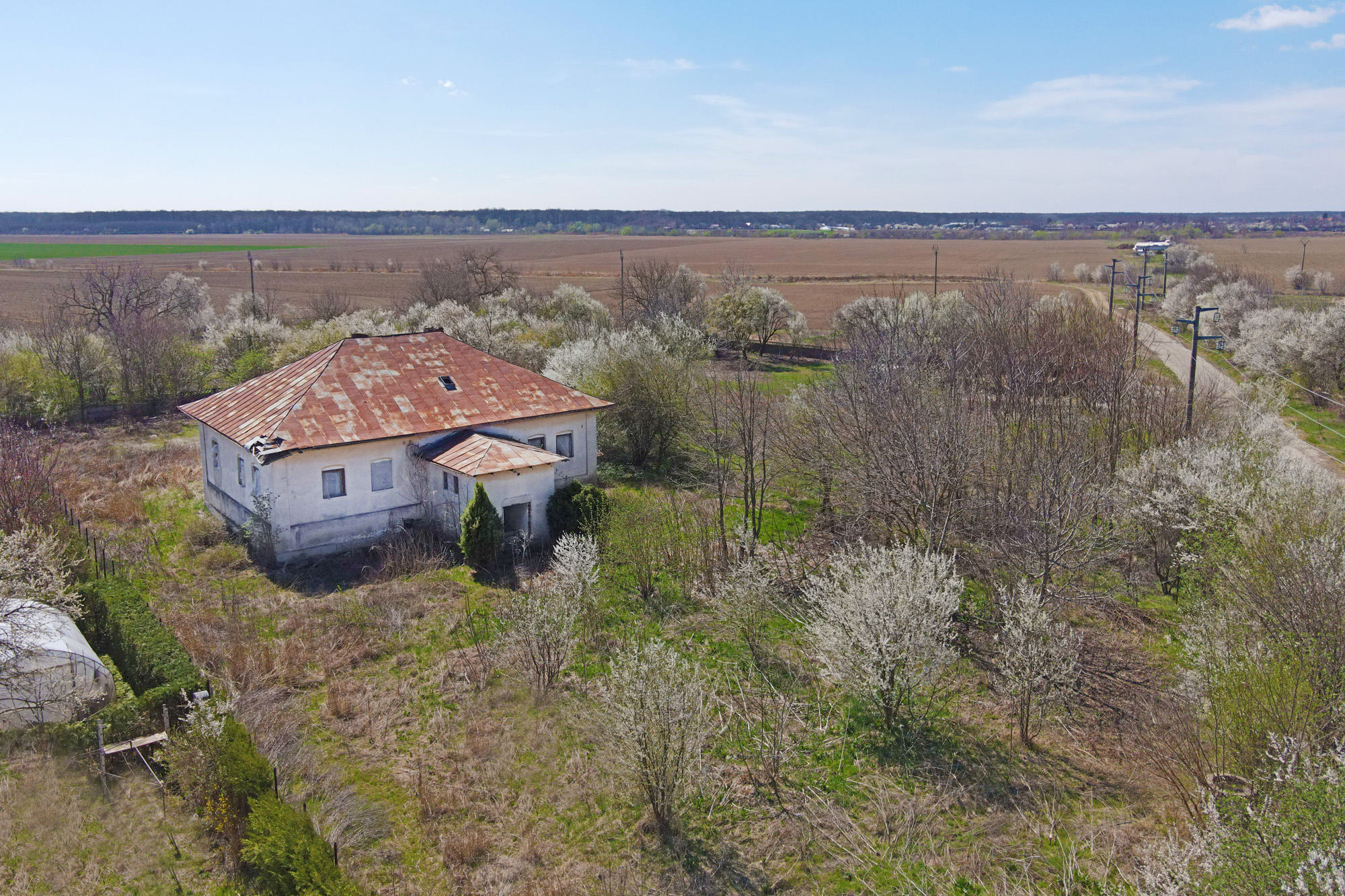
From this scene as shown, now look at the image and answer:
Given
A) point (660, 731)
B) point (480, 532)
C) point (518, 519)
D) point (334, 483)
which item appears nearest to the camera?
point (660, 731)

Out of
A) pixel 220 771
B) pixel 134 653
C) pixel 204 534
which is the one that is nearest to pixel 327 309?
pixel 204 534

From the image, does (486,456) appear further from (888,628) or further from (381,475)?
(888,628)

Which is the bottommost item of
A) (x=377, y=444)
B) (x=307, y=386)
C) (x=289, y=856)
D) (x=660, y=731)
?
(x=289, y=856)

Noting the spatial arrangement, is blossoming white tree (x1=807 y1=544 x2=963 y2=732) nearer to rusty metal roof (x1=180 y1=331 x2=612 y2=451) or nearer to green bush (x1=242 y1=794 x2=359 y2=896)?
green bush (x1=242 y1=794 x2=359 y2=896)

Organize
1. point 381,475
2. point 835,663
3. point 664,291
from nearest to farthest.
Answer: point 835,663, point 381,475, point 664,291

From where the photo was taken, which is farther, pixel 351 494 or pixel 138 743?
pixel 351 494

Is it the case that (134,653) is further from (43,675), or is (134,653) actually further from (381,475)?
(381,475)

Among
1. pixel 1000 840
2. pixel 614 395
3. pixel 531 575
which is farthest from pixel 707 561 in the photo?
pixel 614 395

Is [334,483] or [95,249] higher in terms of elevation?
[95,249]
